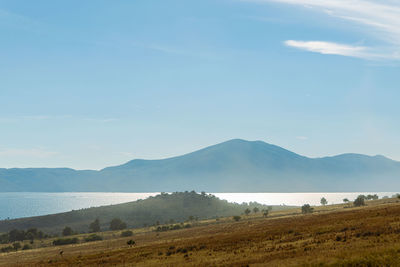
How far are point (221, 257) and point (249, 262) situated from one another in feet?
17.8

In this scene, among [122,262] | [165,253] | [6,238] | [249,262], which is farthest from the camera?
[6,238]

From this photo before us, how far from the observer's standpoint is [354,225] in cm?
4541

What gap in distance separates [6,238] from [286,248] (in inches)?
5263

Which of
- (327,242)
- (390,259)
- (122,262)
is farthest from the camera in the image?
(122,262)

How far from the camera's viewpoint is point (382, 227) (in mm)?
39375

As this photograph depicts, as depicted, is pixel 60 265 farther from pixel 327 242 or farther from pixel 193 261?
pixel 327 242

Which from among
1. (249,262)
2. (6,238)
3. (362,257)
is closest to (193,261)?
(249,262)

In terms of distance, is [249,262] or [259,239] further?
[259,239]

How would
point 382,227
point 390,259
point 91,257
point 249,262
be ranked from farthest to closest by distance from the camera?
point 91,257 < point 382,227 < point 249,262 < point 390,259

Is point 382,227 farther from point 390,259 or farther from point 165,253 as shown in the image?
point 165,253

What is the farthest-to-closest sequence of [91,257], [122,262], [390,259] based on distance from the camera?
[91,257], [122,262], [390,259]

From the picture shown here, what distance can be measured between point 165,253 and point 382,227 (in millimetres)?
23342

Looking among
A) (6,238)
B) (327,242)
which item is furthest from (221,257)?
(6,238)

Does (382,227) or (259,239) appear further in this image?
(259,239)
